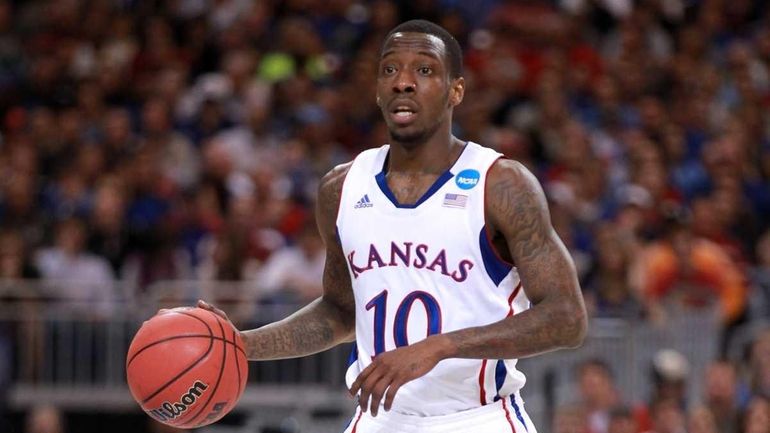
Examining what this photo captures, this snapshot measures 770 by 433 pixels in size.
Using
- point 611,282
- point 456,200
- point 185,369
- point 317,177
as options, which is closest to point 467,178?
point 456,200

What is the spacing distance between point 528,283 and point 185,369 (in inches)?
52.5

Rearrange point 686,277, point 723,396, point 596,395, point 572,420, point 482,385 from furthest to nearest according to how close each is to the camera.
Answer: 1. point 686,277
2. point 723,396
3. point 596,395
4. point 572,420
5. point 482,385

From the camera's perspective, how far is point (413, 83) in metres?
5.45

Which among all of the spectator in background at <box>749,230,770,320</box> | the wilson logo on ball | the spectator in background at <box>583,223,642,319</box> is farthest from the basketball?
the spectator in background at <box>749,230,770,320</box>

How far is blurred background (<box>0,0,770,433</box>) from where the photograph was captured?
11.2 metres

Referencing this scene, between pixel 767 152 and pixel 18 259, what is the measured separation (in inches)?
291

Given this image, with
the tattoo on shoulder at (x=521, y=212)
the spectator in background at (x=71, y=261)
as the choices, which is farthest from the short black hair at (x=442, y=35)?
the spectator in background at (x=71, y=261)

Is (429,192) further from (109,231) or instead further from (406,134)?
(109,231)

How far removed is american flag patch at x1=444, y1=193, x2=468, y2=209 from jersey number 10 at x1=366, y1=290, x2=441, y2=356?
0.36 metres

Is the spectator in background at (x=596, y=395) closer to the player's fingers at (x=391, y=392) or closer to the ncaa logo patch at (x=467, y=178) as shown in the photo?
the ncaa logo patch at (x=467, y=178)

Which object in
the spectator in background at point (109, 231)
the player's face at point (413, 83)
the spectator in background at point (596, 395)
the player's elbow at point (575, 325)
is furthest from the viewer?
the spectator in background at point (109, 231)

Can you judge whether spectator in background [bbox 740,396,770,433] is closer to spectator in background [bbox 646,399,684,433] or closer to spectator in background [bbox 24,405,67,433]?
spectator in background [bbox 646,399,684,433]

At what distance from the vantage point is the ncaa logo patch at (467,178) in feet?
18.2

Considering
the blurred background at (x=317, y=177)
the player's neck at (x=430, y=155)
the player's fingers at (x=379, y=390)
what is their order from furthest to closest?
1. the blurred background at (x=317, y=177)
2. the player's neck at (x=430, y=155)
3. the player's fingers at (x=379, y=390)
